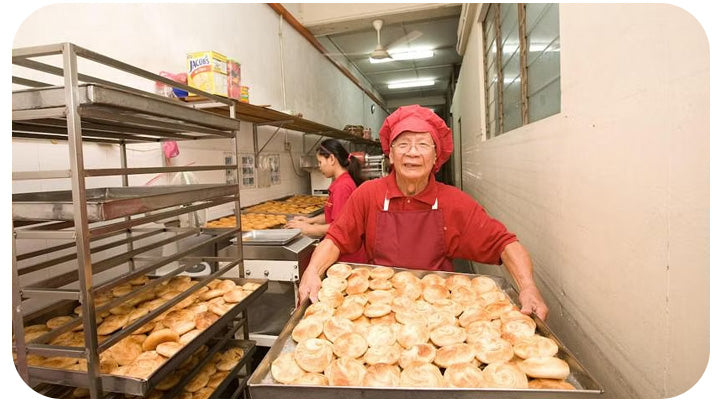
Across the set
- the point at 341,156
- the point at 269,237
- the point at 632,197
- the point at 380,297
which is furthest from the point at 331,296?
the point at 341,156

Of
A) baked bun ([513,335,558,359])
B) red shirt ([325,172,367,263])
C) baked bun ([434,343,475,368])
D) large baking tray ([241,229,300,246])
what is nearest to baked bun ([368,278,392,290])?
baked bun ([434,343,475,368])

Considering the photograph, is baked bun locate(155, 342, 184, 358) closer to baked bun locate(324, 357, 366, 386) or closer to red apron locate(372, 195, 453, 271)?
baked bun locate(324, 357, 366, 386)

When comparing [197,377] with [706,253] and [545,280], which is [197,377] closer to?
[545,280]

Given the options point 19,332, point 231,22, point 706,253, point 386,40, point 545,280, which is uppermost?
point 386,40

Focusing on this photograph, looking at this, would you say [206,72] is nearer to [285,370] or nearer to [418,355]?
[285,370]

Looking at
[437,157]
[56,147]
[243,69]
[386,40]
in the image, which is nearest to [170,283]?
[56,147]

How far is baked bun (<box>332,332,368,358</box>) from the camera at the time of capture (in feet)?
3.76

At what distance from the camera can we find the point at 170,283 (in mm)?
1831

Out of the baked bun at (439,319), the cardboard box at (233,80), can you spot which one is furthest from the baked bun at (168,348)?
the cardboard box at (233,80)

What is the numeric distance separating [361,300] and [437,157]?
0.98 metres

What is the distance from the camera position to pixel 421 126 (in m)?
1.86

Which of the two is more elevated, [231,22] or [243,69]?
[231,22]

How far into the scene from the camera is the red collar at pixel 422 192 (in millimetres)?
2068

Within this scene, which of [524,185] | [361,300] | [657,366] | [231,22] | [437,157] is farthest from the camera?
[231,22]
